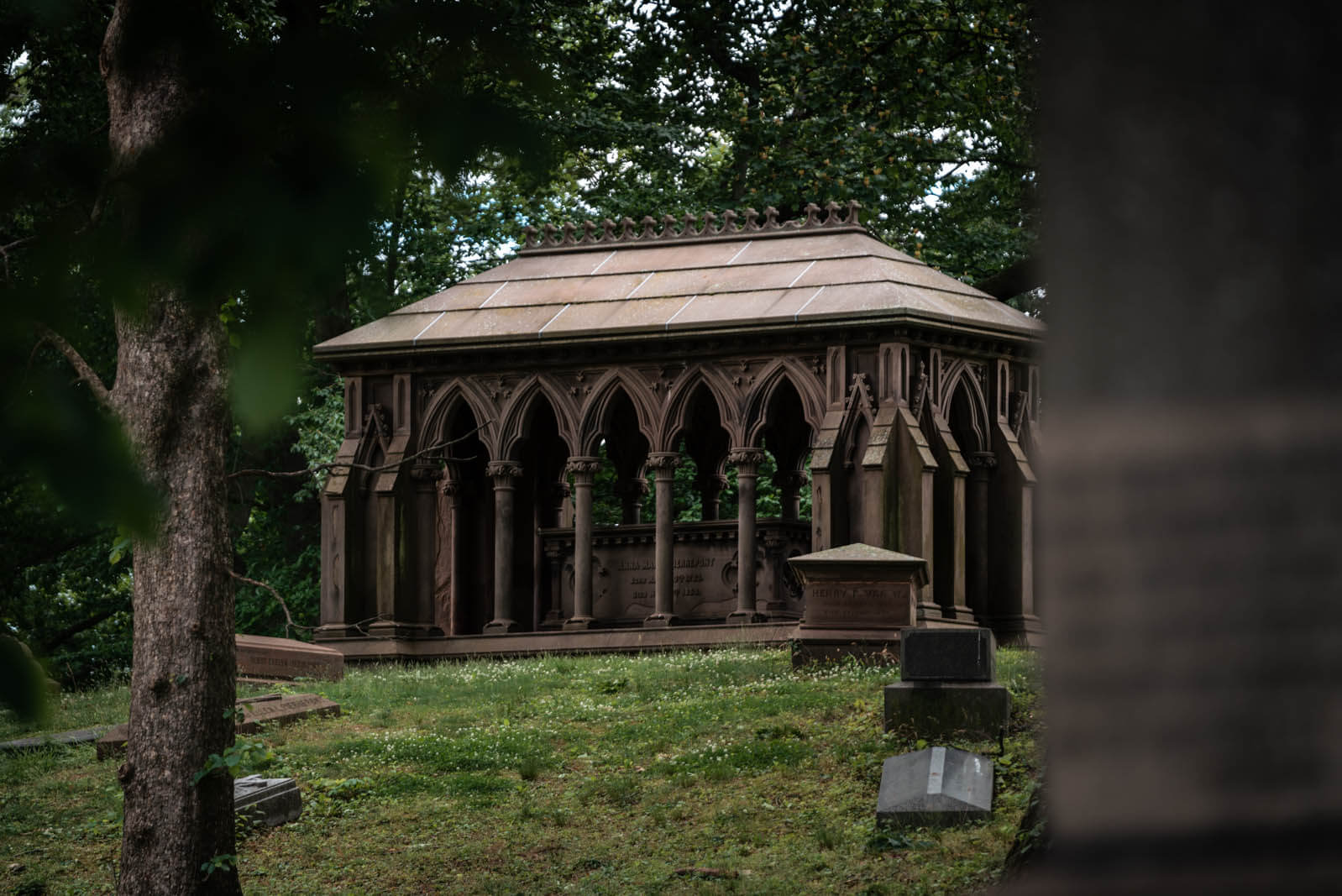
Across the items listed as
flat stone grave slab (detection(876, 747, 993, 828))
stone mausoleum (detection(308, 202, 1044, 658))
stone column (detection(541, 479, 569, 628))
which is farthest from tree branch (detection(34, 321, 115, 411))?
stone column (detection(541, 479, 569, 628))

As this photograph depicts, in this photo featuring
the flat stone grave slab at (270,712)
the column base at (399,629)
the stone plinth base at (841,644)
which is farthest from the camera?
the column base at (399,629)

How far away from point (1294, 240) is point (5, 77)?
2.44 meters

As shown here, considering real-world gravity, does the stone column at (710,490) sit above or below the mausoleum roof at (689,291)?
below

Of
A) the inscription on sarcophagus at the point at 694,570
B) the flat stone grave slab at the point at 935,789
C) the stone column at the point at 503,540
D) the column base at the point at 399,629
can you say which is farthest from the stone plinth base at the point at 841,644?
the column base at the point at 399,629

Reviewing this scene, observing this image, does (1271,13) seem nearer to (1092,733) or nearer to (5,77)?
(1092,733)

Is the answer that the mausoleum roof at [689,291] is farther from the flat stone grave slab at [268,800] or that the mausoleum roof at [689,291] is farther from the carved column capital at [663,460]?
the flat stone grave slab at [268,800]

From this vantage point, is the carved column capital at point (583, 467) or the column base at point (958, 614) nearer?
the column base at point (958, 614)

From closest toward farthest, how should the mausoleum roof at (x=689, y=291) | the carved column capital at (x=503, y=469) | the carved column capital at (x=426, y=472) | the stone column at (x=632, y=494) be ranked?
the mausoleum roof at (x=689, y=291), the carved column capital at (x=503, y=469), the carved column capital at (x=426, y=472), the stone column at (x=632, y=494)

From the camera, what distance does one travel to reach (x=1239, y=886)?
150 centimetres

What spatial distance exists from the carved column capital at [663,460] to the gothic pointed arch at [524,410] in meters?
1.14

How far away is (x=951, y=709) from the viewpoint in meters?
12.4

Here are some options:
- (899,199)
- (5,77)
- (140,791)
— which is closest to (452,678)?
(140,791)

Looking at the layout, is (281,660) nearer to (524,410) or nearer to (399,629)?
(399,629)

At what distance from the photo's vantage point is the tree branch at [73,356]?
2900 millimetres
